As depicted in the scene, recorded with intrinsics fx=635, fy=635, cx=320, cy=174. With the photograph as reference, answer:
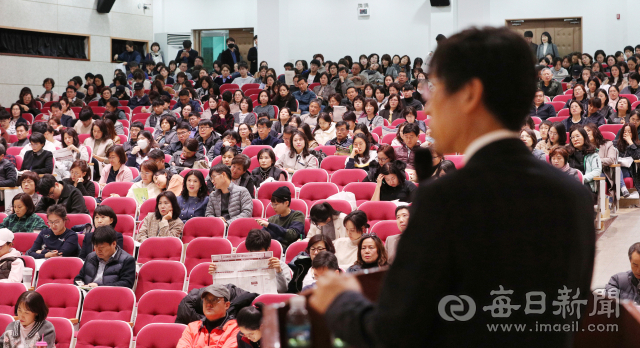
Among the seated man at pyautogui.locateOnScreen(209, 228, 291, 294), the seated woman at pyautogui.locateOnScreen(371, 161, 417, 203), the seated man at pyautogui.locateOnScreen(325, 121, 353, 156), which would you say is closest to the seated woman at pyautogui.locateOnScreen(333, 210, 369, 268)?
the seated man at pyautogui.locateOnScreen(209, 228, 291, 294)

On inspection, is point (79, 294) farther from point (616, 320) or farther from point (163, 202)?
point (616, 320)

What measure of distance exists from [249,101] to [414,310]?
8.41 m

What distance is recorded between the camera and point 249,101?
899 centimetres

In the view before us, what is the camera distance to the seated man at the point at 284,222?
4770mm

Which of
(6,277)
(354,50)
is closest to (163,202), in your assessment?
(6,277)

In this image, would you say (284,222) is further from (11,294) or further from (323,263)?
(11,294)

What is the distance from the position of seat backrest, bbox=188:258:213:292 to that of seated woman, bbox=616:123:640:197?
4.39 m

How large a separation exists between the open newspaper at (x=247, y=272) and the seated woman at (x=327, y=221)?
790 millimetres

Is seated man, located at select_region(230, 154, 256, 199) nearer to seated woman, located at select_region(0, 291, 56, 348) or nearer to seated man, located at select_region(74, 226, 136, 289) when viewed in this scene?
seated man, located at select_region(74, 226, 136, 289)

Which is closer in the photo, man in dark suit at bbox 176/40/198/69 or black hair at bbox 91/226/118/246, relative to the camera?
black hair at bbox 91/226/118/246

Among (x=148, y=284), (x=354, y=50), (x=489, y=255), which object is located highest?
(x=354, y=50)

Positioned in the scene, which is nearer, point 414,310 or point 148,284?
point 414,310

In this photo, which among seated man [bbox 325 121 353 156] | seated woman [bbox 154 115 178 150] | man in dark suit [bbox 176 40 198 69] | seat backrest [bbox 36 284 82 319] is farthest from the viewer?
man in dark suit [bbox 176 40 198 69]

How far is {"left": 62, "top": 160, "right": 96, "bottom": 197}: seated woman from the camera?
6129 mm
